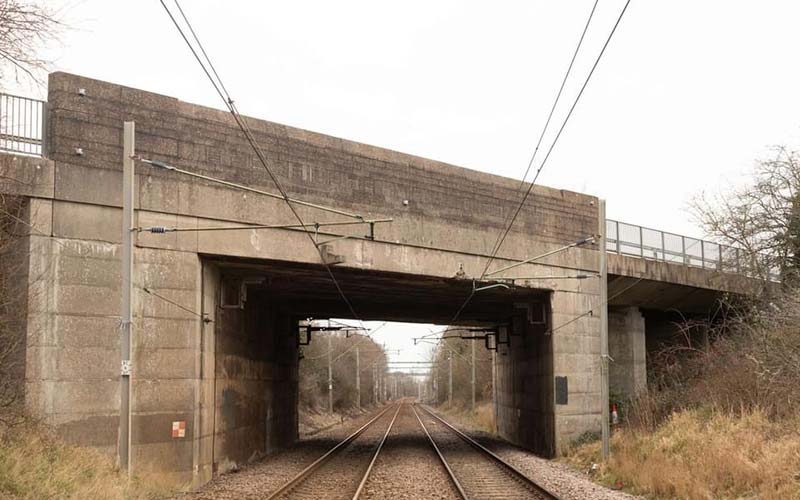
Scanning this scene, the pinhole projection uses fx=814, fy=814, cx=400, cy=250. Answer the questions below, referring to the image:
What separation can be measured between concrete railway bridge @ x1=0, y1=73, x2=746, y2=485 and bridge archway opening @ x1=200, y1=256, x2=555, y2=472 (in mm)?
113

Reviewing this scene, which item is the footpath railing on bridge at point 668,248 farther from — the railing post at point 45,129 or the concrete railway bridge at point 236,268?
the railing post at point 45,129

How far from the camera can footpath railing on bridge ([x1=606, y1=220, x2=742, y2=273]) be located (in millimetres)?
28062

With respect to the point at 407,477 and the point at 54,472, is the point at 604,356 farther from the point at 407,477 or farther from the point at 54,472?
the point at 54,472

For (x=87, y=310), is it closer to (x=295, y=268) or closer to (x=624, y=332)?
(x=295, y=268)

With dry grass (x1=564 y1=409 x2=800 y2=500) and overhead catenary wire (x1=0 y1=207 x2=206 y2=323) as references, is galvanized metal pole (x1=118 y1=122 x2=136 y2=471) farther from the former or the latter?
dry grass (x1=564 y1=409 x2=800 y2=500)

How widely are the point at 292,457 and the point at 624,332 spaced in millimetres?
13119

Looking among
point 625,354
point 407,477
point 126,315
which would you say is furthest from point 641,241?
point 126,315

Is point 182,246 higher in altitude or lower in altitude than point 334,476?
higher

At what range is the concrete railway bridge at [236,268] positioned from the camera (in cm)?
1566

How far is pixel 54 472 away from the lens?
43.3 ft

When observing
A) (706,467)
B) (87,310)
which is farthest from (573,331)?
(87,310)

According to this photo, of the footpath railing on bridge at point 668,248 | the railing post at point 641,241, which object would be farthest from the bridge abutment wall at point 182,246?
the railing post at point 641,241

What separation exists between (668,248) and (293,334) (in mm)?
14759

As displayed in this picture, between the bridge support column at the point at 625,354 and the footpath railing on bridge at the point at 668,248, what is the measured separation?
2.52 m
